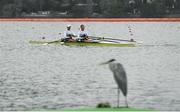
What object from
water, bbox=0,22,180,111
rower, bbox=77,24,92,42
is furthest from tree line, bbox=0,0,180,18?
rower, bbox=77,24,92,42

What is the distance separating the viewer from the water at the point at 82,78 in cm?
2331

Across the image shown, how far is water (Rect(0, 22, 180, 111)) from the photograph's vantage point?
23.3 m

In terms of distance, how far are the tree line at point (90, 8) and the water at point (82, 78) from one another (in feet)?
286

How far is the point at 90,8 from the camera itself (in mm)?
141750

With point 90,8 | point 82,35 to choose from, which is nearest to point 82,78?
point 82,35

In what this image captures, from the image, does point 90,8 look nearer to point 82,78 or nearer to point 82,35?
point 82,35

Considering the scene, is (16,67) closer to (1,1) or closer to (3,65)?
(3,65)

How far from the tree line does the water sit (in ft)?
286

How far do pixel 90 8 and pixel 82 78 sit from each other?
112 meters

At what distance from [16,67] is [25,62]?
329 cm

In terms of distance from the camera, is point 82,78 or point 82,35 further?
point 82,35

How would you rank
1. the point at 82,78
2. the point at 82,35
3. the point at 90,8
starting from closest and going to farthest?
1. the point at 82,78
2. the point at 82,35
3. the point at 90,8

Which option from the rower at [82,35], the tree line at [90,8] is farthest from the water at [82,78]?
the tree line at [90,8]

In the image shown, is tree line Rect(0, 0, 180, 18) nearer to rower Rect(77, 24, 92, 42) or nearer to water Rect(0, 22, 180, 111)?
water Rect(0, 22, 180, 111)
